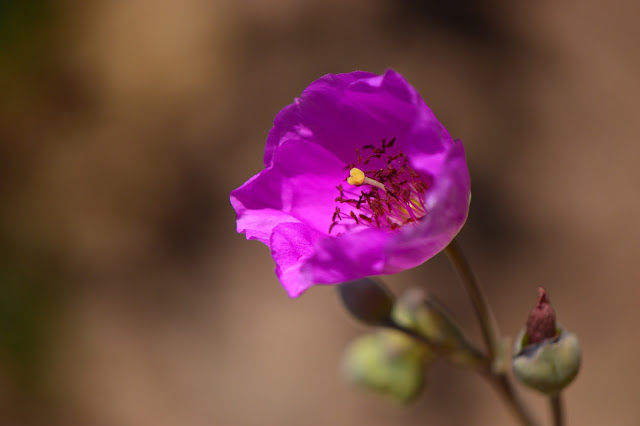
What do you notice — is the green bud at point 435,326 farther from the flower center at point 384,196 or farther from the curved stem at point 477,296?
the flower center at point 384,196

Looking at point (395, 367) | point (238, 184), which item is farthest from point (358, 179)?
point (238, 184)

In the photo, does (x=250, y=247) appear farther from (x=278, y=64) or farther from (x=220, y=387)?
(x=278, y=64)

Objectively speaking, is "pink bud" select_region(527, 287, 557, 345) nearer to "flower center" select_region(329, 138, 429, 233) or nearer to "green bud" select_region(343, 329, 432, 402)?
"flower center" select_region(329, 138, 429, 233)

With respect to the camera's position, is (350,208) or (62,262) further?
(62,262)

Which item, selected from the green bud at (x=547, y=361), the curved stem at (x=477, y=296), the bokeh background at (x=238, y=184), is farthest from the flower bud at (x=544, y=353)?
the bokeh background at (x=238, y=184)

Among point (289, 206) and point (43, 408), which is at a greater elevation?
point (289, 206)

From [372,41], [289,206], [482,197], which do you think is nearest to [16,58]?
[372,41]

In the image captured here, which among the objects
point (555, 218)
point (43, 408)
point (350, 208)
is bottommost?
point (43, 408)

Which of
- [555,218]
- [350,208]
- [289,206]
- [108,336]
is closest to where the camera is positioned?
[289,206]
